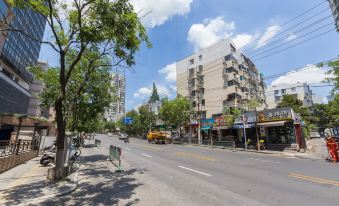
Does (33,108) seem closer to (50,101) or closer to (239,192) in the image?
(50,101)

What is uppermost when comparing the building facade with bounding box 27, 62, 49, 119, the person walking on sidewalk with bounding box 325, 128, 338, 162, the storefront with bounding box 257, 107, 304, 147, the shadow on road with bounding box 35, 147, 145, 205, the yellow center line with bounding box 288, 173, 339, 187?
the building facade with bounding box 27, 62, 49, 119

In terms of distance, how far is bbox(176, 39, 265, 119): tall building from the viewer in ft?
145

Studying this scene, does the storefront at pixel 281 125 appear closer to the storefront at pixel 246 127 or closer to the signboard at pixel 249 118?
the signboard at pixel 249 118

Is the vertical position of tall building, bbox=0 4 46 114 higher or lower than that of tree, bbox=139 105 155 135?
higher

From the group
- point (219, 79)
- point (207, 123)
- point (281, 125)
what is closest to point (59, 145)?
point (281, 125)

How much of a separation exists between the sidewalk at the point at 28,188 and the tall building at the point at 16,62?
115 ft

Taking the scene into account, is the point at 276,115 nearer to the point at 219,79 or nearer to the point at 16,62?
the point at 219,79

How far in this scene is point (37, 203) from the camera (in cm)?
621

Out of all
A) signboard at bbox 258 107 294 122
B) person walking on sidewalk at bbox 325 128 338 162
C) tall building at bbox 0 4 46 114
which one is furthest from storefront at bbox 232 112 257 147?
tall building at bbox 0 4 46 114

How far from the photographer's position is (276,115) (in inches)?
1016

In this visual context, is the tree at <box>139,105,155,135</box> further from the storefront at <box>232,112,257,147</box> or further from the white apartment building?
the white apartment building

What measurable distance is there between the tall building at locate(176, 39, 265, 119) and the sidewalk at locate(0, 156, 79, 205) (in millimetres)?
34206

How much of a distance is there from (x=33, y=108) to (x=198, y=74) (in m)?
67.3

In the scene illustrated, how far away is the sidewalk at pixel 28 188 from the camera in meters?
6.44
